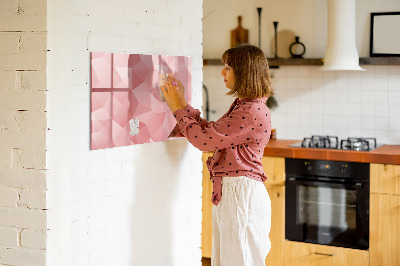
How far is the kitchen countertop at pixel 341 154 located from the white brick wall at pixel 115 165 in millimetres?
1250

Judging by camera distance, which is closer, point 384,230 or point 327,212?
point 384,230

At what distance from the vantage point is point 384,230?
4102mm

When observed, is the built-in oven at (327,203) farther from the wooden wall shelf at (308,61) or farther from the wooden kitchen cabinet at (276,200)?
the wooden wall shelf at (308,61)

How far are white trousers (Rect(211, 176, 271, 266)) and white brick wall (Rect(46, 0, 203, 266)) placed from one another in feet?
1.13

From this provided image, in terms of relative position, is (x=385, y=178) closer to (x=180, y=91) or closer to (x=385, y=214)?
(x=385, y=214)

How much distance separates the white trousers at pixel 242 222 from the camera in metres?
2.80

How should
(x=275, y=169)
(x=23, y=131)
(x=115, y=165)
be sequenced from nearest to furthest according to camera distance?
(x=23, y=131)
(x=115, y=165)
(x=275, y=169)

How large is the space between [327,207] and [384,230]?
0.43 metres

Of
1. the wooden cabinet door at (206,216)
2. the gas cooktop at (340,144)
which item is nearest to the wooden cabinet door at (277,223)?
the gas cooktop at (340,144)

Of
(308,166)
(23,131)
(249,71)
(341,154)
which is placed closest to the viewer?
(23,131)

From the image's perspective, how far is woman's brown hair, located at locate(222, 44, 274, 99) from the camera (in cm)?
277

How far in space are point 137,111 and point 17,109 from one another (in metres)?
0.61

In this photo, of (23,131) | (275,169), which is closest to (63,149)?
(23,131)

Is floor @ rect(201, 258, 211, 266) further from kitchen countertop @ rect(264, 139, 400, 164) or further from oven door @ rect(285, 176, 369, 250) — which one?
kitchen countertop @ rect(264, 139, 400, 164)
